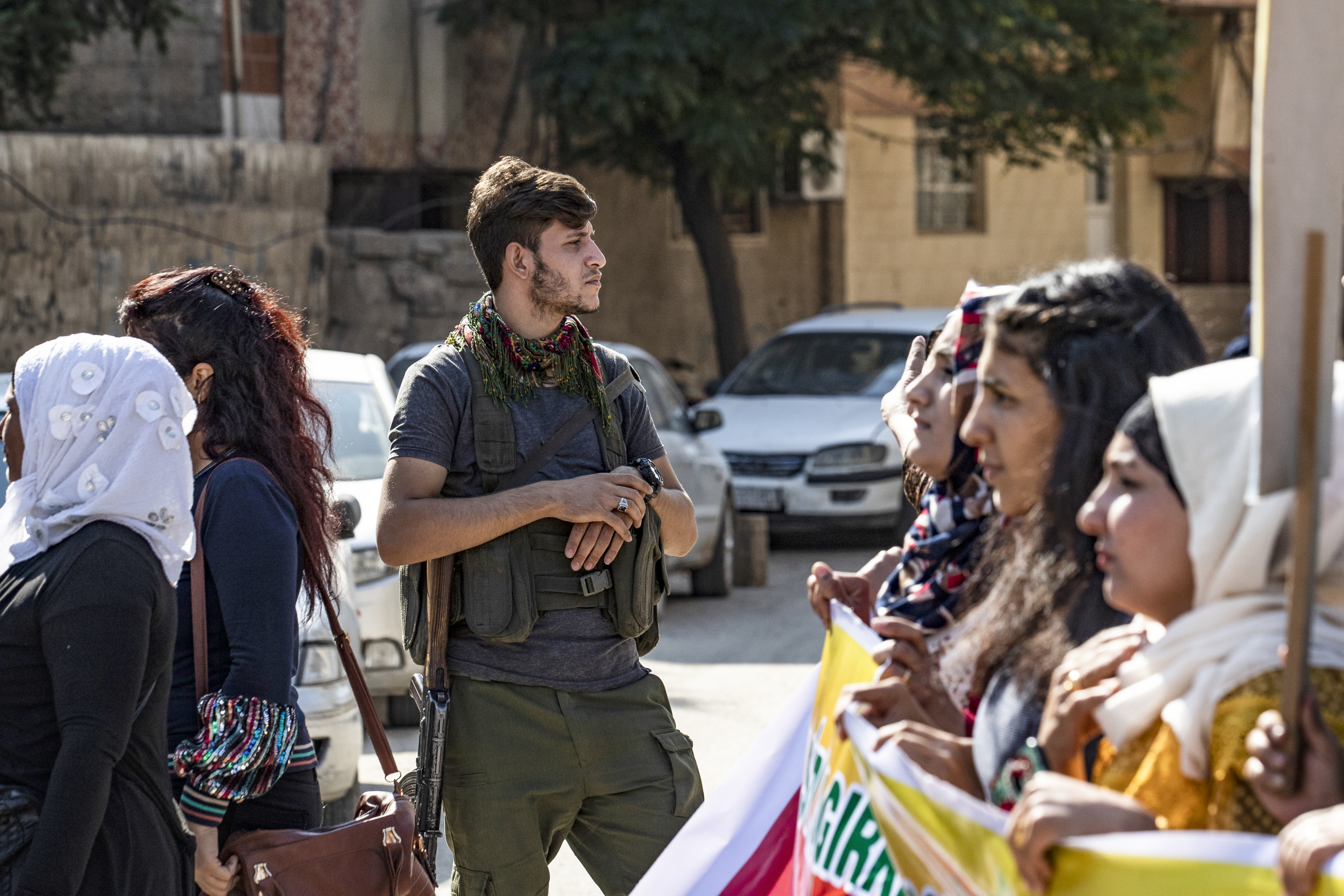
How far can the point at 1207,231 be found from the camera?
2775cm

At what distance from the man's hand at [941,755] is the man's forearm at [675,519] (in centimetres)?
155

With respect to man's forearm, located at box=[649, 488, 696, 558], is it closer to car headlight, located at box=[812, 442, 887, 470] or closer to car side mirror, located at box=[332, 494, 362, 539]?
car side mirror, located at box=[332, 494, 362, 539]

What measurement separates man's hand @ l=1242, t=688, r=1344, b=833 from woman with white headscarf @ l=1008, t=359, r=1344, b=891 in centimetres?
4

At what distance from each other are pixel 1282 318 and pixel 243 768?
6.51 feet

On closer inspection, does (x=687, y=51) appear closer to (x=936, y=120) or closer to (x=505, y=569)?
(x=936, y=120)

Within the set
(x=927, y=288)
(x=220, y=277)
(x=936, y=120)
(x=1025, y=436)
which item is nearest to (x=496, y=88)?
(x=936, y=120)

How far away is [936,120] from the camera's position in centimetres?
1920

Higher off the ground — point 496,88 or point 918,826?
point 496,88

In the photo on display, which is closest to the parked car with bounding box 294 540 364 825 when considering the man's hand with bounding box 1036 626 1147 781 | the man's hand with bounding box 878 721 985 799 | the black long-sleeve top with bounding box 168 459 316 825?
the black long-sleeve top with bounding box 168 459 316 825

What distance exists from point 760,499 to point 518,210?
9.25 meters

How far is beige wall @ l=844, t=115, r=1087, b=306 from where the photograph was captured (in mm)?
24047

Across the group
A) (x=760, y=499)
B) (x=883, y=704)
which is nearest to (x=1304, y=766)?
(x=883, y=704)

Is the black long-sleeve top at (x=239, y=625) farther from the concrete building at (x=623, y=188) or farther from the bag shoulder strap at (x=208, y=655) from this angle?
the concrete building at (x=623, y=188)

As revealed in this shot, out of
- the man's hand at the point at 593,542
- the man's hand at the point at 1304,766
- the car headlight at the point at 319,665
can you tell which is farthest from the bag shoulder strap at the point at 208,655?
the car headlight at the point at 319,665
